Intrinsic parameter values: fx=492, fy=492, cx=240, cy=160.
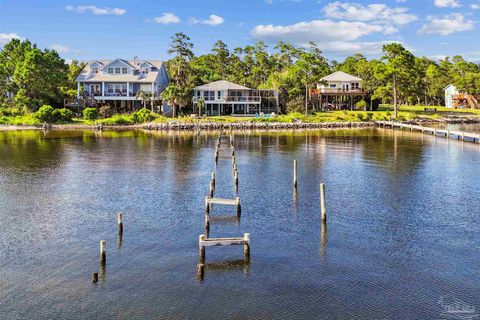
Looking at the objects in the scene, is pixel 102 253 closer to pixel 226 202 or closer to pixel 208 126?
pixel 226 202

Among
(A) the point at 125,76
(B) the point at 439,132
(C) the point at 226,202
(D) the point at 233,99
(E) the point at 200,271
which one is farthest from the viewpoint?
(D) the point at 233,99

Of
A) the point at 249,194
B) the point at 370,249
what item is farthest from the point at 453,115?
the point at 370,249

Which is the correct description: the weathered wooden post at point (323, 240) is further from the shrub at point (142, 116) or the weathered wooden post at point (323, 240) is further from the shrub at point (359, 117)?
the shrub at point (359, 117)

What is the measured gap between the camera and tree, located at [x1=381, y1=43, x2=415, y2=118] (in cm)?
10419

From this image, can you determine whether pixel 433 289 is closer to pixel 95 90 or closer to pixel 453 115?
pixel 95 90

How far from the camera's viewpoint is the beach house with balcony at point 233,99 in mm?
105062

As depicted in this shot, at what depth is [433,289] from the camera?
63.9ft

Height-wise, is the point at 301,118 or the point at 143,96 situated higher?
the point at 143,96

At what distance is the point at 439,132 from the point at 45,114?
71718 mm

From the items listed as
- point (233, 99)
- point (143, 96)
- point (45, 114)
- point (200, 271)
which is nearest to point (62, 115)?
point (45, 114)

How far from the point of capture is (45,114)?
3735 inches

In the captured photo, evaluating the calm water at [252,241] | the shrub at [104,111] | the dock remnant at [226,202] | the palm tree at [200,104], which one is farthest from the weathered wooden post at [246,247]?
the shrub at [104,111]

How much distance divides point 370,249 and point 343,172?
2174 cm

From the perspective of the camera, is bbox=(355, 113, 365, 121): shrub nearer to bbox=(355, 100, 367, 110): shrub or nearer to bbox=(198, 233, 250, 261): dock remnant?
bbox=(355, 100, 367, 110): shrub
